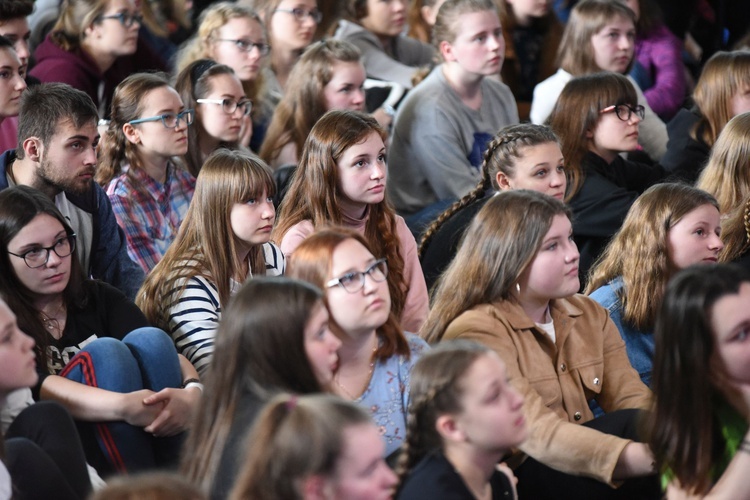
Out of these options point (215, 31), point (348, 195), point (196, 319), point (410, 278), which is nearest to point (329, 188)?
point (348, 195)

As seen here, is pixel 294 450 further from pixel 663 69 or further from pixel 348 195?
pixel 663 69

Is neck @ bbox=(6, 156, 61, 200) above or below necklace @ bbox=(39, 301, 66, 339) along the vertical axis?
above

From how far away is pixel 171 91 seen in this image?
3.50 meters

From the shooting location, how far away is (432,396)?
197 centimetres

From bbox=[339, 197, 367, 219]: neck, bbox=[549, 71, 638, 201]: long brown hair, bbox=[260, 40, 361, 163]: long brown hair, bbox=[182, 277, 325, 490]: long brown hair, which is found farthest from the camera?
bbox=[260, 40, 361, 163]: long brown hair

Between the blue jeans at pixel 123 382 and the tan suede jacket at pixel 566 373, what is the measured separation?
26.6 inches

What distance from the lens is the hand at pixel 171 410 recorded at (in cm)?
246

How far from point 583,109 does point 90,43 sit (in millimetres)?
1864

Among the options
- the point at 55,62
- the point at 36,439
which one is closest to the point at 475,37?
the point at 55,62

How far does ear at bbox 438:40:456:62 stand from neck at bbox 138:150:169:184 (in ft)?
4.26

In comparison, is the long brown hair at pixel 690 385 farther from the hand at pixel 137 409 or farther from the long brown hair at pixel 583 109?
the long brown hair at pixel 583 109

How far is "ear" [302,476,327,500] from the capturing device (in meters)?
1.62

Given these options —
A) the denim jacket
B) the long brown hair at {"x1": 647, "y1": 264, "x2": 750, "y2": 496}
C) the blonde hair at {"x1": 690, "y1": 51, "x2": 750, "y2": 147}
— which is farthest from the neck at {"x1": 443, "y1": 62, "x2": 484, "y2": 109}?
the long brown hair at {"x1": 647, "y1": 264, "x2": 750, "y2": 496}

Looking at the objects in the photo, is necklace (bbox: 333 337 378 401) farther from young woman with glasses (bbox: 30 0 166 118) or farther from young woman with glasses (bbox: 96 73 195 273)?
young woman with glasses (bbox: 30 0 166 118)
